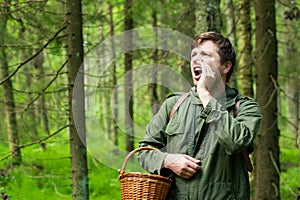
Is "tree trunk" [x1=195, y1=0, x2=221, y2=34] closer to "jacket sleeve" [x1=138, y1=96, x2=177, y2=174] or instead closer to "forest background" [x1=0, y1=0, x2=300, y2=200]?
"forest background" [x1=0, y1=0, x2=300, y2=200]

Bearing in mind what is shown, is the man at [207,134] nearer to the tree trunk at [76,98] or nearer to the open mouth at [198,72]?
the open mouth at [198,72]

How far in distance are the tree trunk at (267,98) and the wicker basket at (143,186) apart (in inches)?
205

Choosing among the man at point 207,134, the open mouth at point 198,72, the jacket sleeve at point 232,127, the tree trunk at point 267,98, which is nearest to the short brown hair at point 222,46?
the man at point 207,134

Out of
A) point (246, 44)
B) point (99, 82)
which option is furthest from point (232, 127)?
point (246, 44)

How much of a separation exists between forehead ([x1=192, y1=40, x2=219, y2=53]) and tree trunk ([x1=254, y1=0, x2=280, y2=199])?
4.72m

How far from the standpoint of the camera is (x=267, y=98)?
802 cm

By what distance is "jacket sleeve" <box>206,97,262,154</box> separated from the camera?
3.05 metres

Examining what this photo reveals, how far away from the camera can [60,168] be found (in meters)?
11.7

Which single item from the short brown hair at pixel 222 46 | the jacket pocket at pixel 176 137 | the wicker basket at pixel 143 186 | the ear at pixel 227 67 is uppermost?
the short brown hair at pixel 222 46

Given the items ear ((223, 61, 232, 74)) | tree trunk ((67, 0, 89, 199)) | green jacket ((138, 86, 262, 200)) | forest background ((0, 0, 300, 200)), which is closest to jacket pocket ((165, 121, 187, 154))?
green jacket ((138, 86, 262, 200))

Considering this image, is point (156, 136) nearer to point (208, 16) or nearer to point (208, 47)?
point (208, 47)

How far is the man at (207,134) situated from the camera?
10.3 feet

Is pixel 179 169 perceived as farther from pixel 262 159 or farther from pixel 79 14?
pixel 262 159

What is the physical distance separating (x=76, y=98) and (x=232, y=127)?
2745 mm
